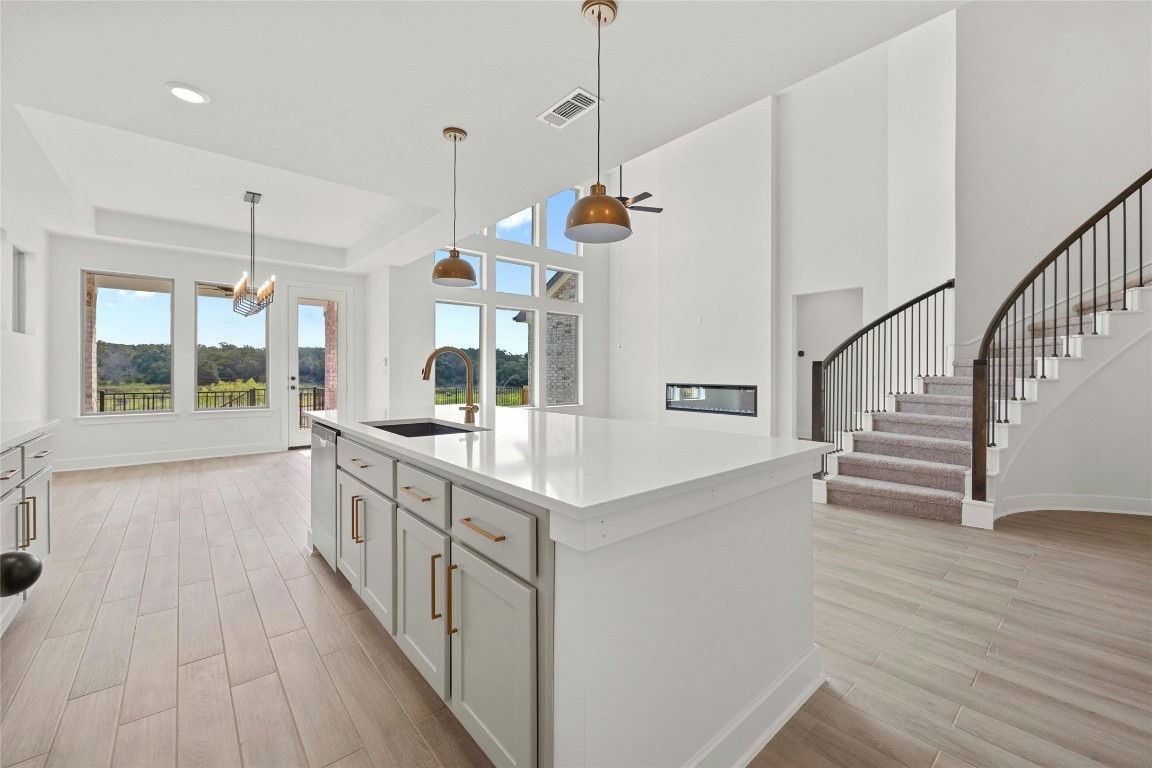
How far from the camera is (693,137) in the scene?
754cm

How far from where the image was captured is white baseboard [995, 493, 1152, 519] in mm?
3827

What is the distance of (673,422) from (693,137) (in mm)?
4385

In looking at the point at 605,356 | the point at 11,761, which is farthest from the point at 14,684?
the point at 605,356

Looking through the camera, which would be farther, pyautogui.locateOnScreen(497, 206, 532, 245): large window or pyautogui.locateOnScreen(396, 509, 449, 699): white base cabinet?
pyautogui.locateOnScreen(497, 206, 532, 245): large window

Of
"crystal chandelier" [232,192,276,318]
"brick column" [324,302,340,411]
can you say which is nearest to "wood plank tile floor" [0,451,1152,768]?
"crystal chandelier" [232,192,276,318]

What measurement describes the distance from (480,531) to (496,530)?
0.07 metres

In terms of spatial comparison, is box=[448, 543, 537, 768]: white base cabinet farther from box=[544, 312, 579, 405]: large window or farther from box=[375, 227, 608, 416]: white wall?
box=[544, 312, 579, 405]: large window

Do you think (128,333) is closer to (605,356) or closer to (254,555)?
(254,555)

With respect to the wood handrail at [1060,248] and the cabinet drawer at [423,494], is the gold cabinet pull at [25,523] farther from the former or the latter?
the wood handrail at [1060,248]

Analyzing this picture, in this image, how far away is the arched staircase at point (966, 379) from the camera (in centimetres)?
362

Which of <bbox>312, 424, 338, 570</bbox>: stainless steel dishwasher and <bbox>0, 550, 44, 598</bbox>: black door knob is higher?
<bbox>0, 550, 44, 598</bbox>: black door knob

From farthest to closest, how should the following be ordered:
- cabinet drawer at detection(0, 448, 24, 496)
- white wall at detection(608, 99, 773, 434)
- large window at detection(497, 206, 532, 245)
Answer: large window at detection(497, 206, 532, 245) < white wall at detection(608, 99, 773, 434) < cabinet drawer at detection(0, 448, 24, 496)

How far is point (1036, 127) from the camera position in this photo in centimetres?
502

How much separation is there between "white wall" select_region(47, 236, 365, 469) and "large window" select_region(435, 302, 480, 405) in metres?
1.12
